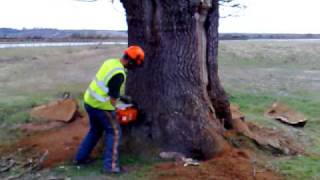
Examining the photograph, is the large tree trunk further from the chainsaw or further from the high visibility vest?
the high visibility vest

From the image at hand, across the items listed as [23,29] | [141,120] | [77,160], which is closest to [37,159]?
[77,160]

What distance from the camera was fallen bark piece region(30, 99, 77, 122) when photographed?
10.3m

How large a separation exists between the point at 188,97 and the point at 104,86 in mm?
1242

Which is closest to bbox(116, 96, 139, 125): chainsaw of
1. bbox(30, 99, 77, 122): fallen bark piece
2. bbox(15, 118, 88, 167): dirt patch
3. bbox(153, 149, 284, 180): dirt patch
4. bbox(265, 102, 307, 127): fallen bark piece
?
bbox(153, 149, 284, 180): dirt patch

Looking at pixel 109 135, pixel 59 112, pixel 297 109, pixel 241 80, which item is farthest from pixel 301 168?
pixel 241 80

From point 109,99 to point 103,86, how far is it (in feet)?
0.60

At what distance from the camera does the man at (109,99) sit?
24.2 ft

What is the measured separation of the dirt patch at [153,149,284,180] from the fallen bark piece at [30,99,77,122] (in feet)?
9.69

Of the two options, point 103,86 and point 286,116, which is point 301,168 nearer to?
point 103,86

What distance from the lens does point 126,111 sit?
810cm

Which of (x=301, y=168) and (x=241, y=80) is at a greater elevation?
(x=301, y=168)

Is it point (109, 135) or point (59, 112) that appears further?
point (59, 112)

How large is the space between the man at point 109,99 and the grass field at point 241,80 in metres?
0.35

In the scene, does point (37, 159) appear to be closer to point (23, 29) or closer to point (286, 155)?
point (286, 155)
